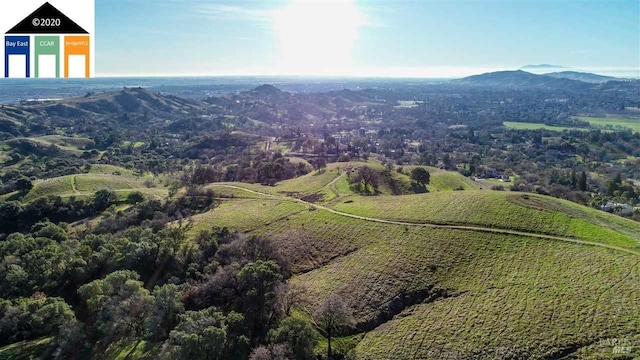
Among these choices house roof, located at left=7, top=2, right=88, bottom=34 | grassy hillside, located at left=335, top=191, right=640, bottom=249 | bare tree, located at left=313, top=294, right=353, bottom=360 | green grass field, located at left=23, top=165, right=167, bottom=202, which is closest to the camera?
bare tree, located at left=313, top=294, right=353, bottom=360

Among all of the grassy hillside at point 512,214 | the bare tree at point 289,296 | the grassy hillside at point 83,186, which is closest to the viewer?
the bare tree at point 289,296

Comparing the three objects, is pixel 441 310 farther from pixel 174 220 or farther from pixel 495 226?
pixel 174 220

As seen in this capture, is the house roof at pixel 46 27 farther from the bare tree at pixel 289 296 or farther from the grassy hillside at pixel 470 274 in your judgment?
the bare tree at pixel 289 296

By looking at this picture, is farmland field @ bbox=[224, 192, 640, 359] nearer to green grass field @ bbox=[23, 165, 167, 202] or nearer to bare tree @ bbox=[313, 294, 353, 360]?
bare tree @ bbox=[313, 294, 353, 360]

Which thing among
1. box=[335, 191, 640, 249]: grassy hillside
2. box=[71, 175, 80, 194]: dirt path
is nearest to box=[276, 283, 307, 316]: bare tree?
box=[335, 191, 640, 249]: grassy hillside

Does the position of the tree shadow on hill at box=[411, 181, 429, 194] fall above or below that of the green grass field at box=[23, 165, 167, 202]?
above

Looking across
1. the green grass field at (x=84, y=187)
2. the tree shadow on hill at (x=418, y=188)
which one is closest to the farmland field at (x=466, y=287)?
the tree shadow on hill at (x=418, y=188)

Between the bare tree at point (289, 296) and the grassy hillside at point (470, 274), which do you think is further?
the bare tree at point (289, 296)
